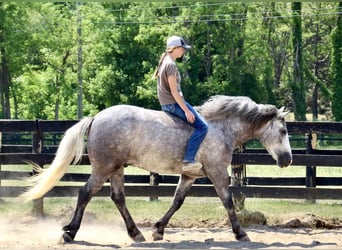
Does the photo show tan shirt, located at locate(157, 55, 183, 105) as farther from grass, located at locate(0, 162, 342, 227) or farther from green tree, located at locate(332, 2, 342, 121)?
green tree, located at locate(332, 2, 342, 121)

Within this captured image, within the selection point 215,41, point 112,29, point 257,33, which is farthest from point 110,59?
point 257,33

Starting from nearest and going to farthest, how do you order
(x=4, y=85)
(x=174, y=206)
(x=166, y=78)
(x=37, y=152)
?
(x=166, y=78) < (x=174, y=206) < (x=37, y=152) < (x=4, y=85)

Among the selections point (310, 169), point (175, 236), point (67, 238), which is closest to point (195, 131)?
point (175, 236)

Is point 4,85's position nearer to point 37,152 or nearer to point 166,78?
point 37,152

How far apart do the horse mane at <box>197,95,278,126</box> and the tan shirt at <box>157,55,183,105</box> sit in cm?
54

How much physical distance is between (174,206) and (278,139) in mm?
1455

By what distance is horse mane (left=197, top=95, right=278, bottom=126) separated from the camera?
877cm

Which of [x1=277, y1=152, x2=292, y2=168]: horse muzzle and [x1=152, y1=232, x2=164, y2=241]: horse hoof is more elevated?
[x1=277, y1=152, x2=292, y2=168]: horse muzzle

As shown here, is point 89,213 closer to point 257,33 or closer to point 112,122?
point 112,122

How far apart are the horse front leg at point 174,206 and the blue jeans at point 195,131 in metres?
0.57

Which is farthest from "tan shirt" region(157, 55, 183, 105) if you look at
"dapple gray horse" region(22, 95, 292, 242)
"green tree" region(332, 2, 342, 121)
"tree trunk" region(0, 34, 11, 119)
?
"green tree" region(332, 2, 342, 121)

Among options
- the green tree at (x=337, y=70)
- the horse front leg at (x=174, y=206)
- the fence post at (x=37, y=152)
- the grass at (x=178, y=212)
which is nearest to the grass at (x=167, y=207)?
the grass at (x=178, y=212)

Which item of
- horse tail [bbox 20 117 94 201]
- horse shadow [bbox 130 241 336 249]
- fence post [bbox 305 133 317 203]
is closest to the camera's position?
horse shadow [bbox 130 241 336 249]

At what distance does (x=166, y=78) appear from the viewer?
8320 millimetres
